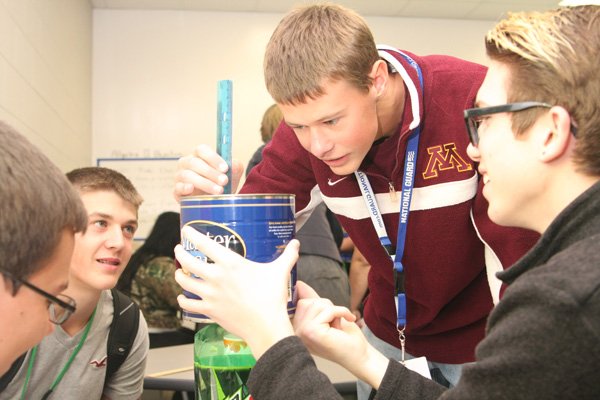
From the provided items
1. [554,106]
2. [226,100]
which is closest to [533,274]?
[554,106]

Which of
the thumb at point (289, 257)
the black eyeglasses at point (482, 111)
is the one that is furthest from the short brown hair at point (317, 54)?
the thumb at point (289, 257)

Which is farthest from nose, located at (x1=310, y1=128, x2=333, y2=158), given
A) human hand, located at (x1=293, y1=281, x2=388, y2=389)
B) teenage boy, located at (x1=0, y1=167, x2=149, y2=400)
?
teenage boy, located at (x1=0, y1=167, x2=149, y2=400)

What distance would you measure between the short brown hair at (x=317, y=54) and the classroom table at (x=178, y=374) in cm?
114

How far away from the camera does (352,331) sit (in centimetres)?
102

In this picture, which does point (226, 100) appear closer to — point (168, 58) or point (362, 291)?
point (362, 291)

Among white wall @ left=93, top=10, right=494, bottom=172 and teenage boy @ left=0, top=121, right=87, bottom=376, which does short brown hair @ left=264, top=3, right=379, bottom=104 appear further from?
white wall @ left=93, top=10, right=494, bottom=172

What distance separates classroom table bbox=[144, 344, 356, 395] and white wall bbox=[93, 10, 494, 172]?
349cm

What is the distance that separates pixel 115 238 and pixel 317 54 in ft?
2.87

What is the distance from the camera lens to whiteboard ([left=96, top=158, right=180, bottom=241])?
213 inches

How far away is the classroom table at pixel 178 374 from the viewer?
6.47ft

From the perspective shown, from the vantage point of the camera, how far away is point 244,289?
0.82 meters

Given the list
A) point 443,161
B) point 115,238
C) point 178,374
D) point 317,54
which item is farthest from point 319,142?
point 178,374

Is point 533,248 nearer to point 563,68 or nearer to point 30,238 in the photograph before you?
point 563,68

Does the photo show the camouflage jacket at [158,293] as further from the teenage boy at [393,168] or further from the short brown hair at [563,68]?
the short brown hair at [563,68]
